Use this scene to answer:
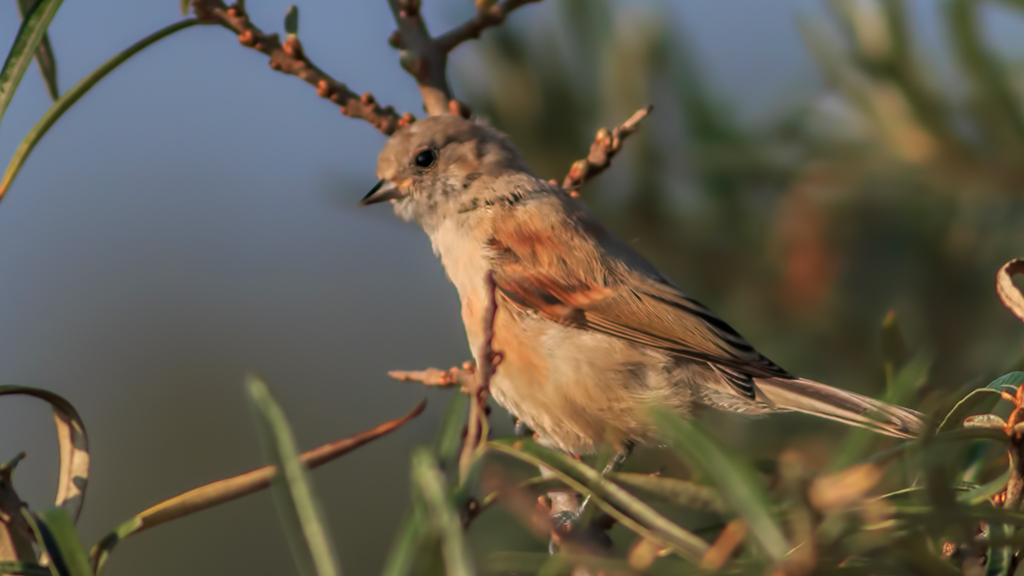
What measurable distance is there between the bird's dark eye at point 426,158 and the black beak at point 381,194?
0.34ft

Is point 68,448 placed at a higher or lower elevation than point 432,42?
lower

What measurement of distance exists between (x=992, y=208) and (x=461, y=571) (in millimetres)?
1811

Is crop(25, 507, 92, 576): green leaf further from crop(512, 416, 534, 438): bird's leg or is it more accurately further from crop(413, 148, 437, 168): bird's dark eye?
crop(413, 148, 437, 168): bird's dark eye

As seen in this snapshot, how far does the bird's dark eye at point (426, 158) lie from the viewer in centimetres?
253

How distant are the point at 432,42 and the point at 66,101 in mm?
732

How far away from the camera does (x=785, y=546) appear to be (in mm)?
723

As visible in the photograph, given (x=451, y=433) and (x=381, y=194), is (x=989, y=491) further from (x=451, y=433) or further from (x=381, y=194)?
(x=381, y=194)

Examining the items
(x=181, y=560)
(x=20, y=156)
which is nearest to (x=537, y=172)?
(x=20, y=156)

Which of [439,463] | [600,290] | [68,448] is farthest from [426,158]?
[439,463]

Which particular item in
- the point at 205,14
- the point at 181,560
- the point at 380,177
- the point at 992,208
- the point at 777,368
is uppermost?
the point at 205,14

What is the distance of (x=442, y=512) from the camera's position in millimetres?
774

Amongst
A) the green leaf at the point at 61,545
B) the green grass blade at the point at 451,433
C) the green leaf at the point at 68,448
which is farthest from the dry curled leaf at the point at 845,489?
the green leaf at the point at 68,448

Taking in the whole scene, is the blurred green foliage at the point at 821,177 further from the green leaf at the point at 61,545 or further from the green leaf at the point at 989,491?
the green leaf at the point at 61,545

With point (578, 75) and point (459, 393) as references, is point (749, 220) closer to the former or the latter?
point (578, 75)
